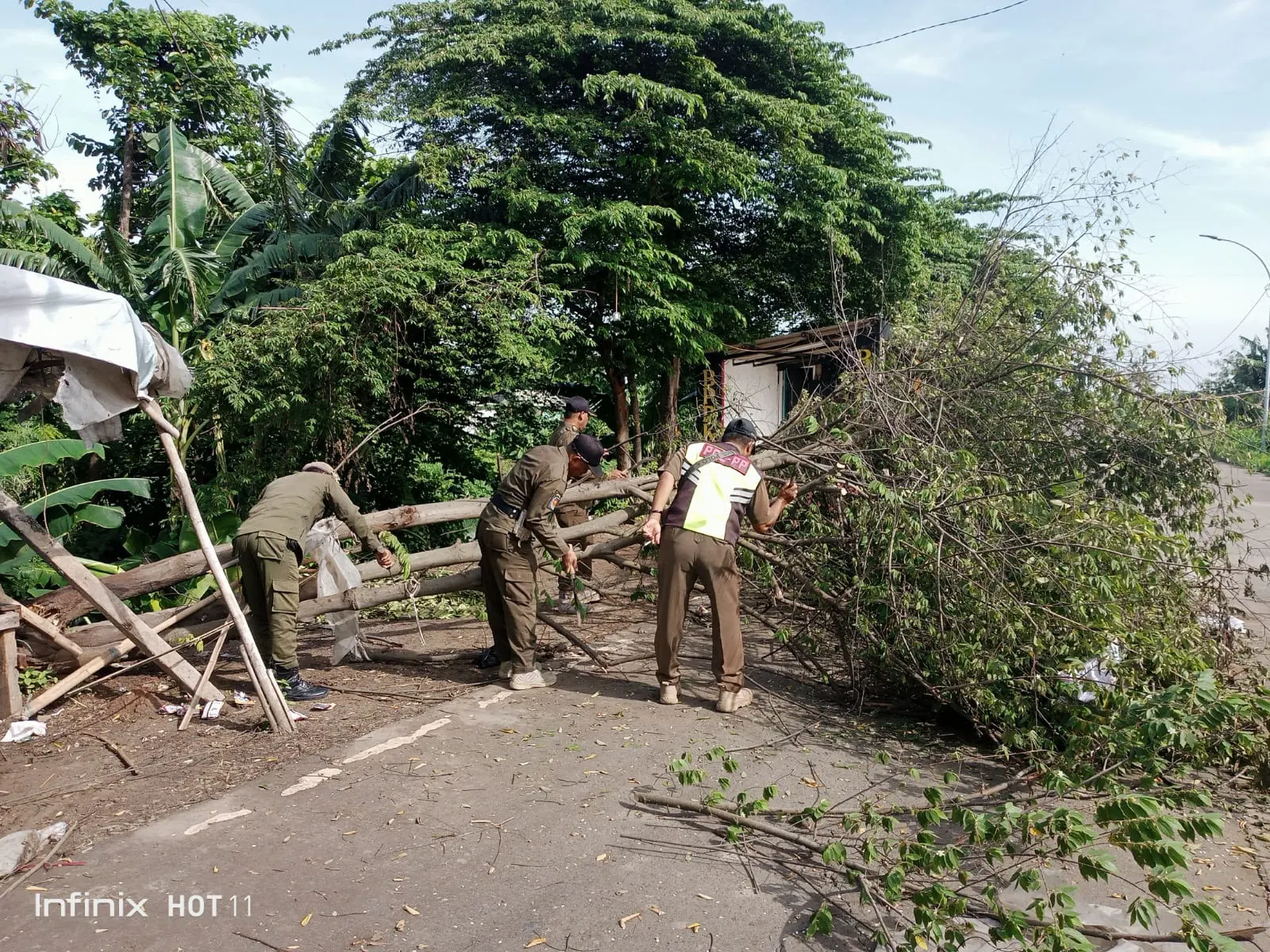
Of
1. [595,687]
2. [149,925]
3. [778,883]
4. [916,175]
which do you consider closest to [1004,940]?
[778,883]

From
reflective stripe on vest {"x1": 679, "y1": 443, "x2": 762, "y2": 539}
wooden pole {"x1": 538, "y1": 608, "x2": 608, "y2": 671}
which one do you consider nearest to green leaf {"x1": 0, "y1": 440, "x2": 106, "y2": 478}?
wooden pole {"x1": 538, "y1": 608, "x2": 608, "y2": 671}

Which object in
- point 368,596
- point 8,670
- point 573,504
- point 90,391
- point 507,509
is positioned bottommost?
point 8,670

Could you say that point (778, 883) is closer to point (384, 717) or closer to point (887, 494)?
point (887, 494)

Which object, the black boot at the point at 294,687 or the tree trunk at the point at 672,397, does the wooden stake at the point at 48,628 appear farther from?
the tree trunk at the point at 672,397

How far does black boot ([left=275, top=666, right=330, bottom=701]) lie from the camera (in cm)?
566

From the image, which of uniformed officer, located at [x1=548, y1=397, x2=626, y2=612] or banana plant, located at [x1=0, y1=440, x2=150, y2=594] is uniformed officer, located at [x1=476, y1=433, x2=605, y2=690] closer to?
uniformed officer, located at [x1=548, y1=397, x2=626, y2=612]

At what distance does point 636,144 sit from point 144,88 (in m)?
8.14

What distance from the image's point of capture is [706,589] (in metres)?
5.48

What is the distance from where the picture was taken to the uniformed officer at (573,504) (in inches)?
245

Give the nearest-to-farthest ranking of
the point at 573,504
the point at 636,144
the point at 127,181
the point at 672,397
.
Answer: the point at 573,504
the point at 636,144
the point at 672,397
the point at 127,181

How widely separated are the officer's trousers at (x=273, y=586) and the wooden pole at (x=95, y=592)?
0.45 m

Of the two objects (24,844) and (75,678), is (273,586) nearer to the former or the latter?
(75,678)

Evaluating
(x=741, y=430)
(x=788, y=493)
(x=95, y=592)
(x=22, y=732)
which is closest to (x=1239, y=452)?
(x=788, y=493)

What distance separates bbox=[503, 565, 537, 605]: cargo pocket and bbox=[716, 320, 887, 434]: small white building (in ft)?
16.9
